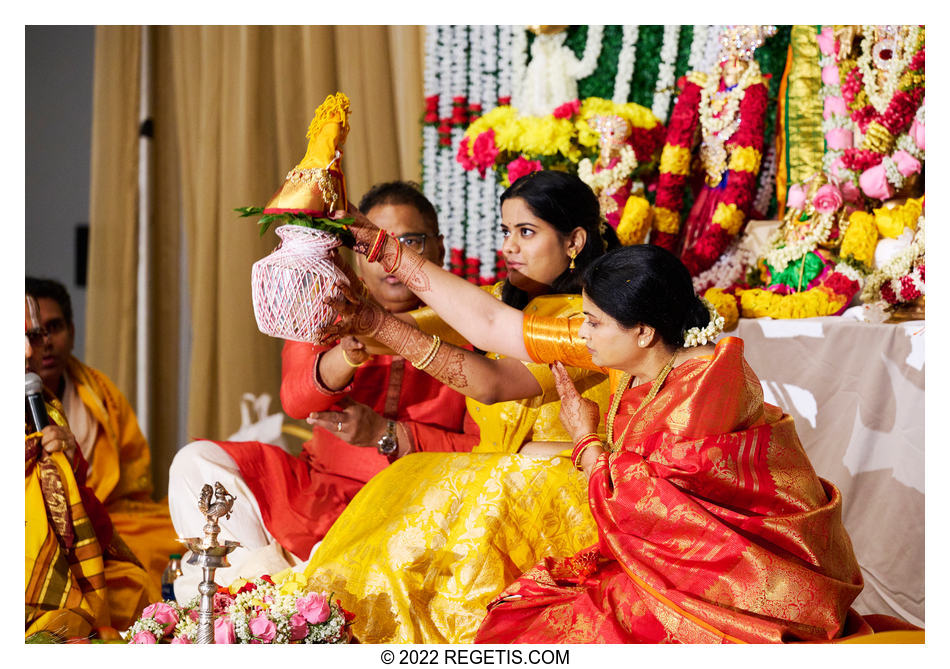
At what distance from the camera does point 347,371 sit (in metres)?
2.73

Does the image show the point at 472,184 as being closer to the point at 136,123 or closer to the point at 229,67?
the point at 229,67

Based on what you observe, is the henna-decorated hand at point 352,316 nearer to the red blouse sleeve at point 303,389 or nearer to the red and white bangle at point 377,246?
the red and white bangle at point 377,246

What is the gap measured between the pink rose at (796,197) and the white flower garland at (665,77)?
85 centimetres

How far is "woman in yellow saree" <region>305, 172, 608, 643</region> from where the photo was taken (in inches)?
88.7

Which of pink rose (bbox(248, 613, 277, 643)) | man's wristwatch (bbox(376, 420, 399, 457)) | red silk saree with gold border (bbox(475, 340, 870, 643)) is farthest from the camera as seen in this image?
man's wristwatch (bbox(376, 420, 399, 457))

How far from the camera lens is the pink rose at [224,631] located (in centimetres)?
208

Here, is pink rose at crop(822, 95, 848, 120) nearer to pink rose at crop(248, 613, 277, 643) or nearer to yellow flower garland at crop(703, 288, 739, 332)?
yellow flower garland at crop(703, 288, 739, 332)

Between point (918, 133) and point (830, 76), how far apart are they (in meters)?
0.56

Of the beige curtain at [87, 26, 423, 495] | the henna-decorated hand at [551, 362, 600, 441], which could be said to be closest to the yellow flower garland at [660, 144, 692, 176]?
the beige curtain at [87, 26, 423, 495]

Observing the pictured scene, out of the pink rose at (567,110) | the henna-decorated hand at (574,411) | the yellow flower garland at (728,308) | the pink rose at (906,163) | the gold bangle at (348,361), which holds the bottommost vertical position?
the henna-decorated hand at (574,411)

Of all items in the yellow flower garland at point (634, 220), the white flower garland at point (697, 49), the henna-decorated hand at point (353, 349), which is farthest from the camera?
the white flower garland at point (697, 49)

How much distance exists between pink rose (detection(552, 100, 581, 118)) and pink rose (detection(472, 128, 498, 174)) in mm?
314

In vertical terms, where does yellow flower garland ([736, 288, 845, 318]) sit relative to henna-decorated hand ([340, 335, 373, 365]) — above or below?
above

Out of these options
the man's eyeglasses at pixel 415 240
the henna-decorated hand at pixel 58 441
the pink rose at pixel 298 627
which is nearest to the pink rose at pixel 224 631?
the pink rose at pixel 298 627
